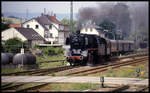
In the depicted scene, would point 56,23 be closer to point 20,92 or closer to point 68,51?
point 68,51

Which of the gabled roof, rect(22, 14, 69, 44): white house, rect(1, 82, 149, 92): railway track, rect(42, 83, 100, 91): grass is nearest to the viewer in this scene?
rect(1, 82, 149, 92): railway track

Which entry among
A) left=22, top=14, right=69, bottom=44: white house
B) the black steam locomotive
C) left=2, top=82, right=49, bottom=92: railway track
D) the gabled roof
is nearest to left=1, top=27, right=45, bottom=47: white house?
the gabled roof

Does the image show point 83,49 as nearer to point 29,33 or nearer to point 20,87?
point 20,87

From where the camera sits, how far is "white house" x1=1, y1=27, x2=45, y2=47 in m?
31.9

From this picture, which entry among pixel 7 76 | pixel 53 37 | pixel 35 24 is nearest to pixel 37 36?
pixel 35 24

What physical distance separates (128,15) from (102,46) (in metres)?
10.8

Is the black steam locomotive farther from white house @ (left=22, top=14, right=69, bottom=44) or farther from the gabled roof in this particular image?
white house @ (left=22, top=14, right=69, bottom=44)

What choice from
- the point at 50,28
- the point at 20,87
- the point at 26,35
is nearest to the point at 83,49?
the point at 20,87

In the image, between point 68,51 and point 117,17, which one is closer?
point 68,51

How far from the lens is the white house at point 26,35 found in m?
31.9

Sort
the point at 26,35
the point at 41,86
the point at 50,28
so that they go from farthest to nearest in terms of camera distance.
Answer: the point at 50,28 → the point at 26,35 → the point at 41,86

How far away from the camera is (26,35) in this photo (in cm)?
3212

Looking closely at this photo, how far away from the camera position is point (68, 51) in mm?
22078

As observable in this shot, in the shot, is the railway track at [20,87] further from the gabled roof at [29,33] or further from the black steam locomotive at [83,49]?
the gabled roof at [29,33]
